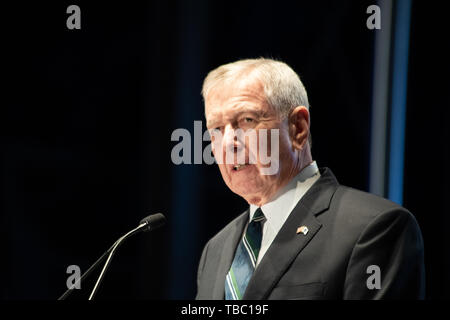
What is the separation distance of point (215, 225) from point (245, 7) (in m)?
1.41

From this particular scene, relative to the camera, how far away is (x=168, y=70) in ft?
11.3

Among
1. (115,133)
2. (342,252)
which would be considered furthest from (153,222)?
(115,133)

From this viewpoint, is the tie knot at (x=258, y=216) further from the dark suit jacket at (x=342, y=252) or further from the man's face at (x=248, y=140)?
the dark suit jacket at (x=342, y=252)

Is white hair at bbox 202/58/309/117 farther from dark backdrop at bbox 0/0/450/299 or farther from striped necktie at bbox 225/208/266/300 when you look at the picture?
dark backdrop at bbox 0/0/450/299

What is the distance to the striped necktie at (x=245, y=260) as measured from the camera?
1.87 meters

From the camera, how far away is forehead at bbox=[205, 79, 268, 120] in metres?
1.94

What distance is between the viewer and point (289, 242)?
1.77 metres

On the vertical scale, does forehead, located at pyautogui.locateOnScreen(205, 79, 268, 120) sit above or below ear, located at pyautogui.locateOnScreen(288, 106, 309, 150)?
above

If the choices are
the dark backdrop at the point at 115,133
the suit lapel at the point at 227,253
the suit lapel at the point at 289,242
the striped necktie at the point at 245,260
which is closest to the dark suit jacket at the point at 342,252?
the suit lapel at the point at 289,242

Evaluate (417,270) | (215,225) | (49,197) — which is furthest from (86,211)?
(417,270)

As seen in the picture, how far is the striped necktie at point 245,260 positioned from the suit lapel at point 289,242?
0.12 meters

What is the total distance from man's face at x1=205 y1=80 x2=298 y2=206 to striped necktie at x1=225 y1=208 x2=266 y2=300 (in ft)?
0.35

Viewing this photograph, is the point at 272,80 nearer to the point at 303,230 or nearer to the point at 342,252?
the point at 303,230

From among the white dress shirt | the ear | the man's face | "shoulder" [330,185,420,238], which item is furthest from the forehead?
"shoulder" [330,185,420,238]
